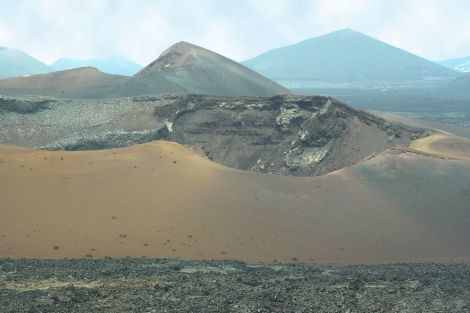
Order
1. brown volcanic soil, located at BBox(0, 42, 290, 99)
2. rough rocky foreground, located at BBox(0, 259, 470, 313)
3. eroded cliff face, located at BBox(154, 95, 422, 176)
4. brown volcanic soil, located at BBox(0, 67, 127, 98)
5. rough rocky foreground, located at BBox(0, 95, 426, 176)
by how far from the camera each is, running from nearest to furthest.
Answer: rough rocky foreground, located at BBox(0, 259, 470, 313) < eroded cliff face, located at BBox(154, 95, 422, 176) < rough rocky foreground, located at BBox(0, 95, 426, 176) < brown volcanic soil, located at BBox(0, 42, 290, 99) < brown volcanic soil, located at BBox(0, 67, 127, 98)

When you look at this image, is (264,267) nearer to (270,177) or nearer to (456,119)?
(270,177)

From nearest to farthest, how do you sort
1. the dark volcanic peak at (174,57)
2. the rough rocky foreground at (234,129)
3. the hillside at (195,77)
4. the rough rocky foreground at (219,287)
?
the rough rocky foreground at (219,287), the rough rocky foreground at (234,129), the hillside at (195,77), the dark volcanic peak at (174,57)

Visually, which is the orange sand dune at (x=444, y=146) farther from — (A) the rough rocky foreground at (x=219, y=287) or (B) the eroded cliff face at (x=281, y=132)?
(A) the rough rocky foreground at (x=219, y=287)

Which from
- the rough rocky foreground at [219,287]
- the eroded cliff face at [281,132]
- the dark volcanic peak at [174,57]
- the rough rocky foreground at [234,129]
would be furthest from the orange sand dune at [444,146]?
the dark volcanic peak at [174,57]

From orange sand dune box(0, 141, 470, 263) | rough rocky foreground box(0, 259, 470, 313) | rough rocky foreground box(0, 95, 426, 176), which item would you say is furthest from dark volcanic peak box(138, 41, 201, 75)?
rough rocky foreground box(0, 259, 470, 313)

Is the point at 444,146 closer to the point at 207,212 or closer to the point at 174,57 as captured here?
the point at 207,212

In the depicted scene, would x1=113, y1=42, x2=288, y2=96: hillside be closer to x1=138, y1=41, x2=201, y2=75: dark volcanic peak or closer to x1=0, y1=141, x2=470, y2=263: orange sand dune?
x1=138, y1=41, x2=201, y2=75: dark volcanic peak
